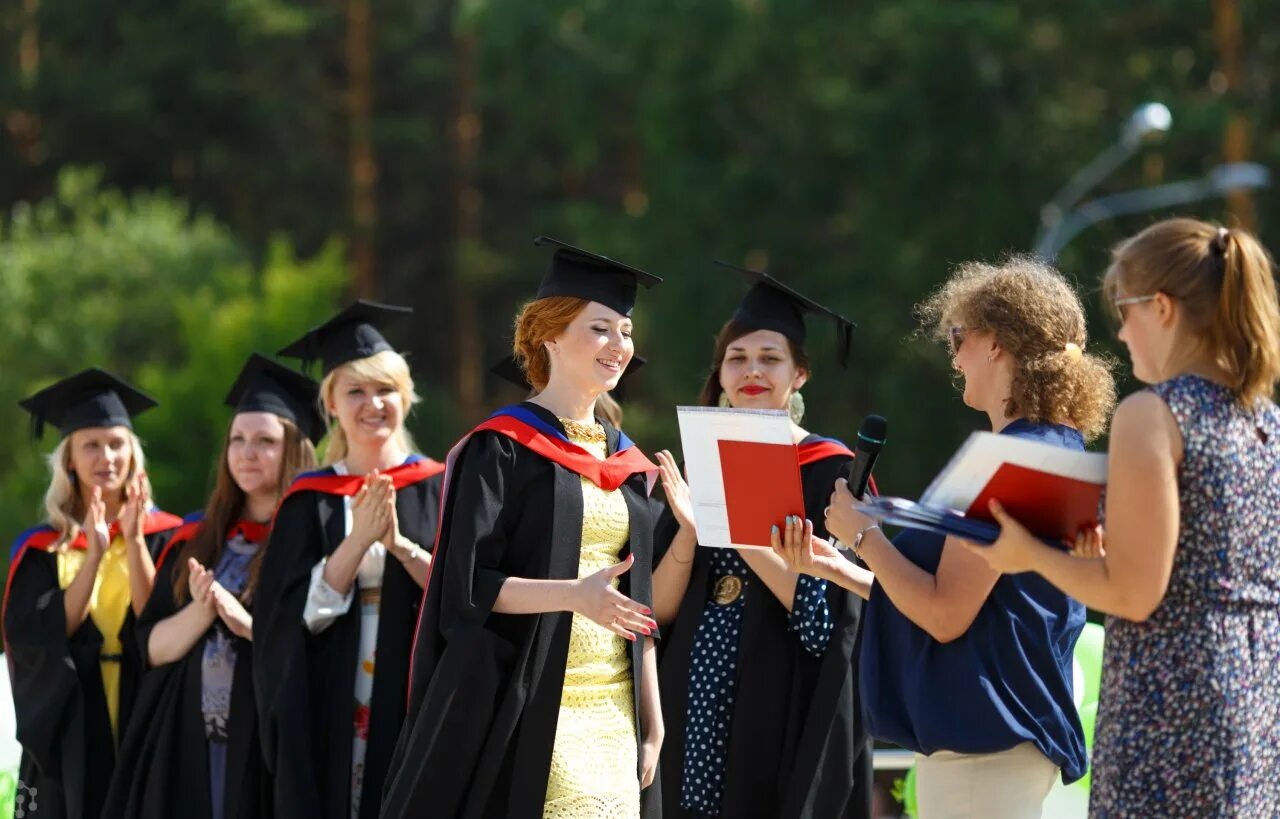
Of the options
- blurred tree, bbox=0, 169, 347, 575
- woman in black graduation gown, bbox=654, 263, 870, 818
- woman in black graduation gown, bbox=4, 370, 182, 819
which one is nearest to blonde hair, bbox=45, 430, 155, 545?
woman in black graduation gown, bbox=4, 370, 182, 819

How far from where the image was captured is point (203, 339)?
20922 millimetres

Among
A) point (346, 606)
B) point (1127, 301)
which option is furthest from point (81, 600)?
point (1127, 301)

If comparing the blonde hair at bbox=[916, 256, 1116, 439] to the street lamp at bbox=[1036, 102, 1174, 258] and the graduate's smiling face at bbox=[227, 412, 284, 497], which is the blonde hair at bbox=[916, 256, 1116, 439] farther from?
the street lamp at bbox=[1036, 102, 1174, 258]

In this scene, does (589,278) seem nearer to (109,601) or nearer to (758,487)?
(758,487)

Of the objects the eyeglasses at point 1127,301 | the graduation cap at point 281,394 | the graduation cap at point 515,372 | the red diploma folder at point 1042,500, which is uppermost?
the eyeglasses at point 1127,301

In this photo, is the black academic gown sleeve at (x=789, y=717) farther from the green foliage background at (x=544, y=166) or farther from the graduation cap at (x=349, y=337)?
the green foliage background at (x=544, y=166)

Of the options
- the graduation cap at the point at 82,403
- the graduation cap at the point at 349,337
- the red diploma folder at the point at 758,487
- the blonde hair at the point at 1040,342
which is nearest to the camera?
the blonde hair at the point at 1040,342

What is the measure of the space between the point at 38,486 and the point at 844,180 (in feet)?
35.6

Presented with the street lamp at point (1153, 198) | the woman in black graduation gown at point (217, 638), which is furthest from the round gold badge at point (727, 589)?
the street lamp at point (1153, 198)

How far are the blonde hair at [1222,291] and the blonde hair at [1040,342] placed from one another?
0.63m

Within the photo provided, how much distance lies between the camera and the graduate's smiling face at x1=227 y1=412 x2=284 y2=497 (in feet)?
19.9

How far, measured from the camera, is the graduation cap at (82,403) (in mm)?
6492

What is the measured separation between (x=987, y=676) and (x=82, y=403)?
4.03m

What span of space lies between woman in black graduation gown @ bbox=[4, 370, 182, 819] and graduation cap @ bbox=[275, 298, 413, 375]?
920mm
